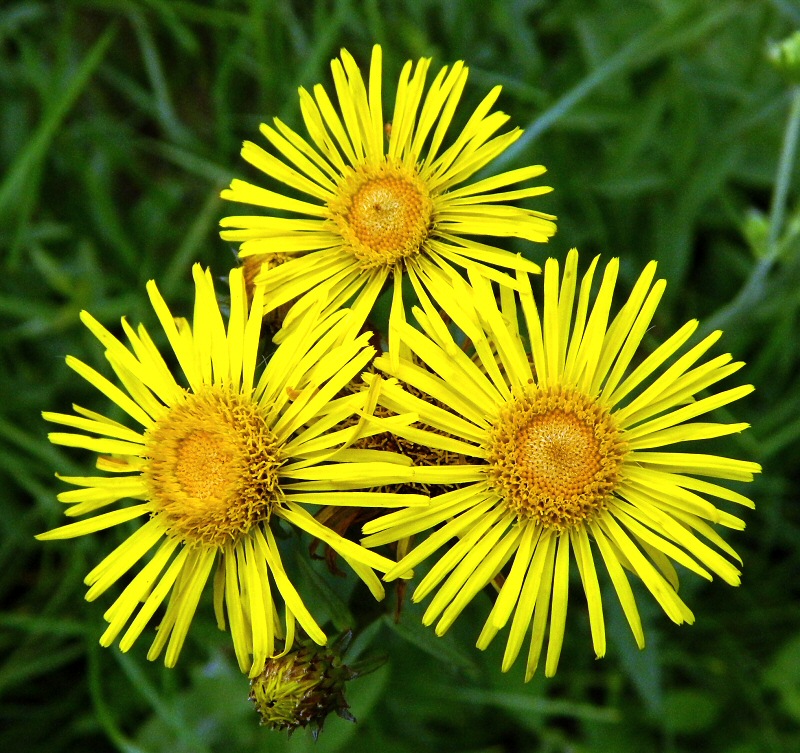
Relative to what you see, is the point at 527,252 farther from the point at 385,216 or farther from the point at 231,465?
the point at 231,465

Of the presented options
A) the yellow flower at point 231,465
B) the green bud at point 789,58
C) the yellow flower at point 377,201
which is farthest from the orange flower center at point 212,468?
the green bud at point 789,58

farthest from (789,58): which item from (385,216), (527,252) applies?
(385,216)

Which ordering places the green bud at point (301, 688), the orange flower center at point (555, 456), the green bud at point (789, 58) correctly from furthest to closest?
1. the green bud at point (789, 58)
2. the orange flower center at point (555, 456)
3. the green bud at point (301, 688)

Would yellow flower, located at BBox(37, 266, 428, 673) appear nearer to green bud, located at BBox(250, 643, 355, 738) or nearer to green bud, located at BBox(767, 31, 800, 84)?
green bud, located at BBox(250, 643, 355, 738)

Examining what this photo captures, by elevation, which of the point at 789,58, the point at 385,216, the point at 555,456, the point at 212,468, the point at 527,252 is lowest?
the point at 212,468

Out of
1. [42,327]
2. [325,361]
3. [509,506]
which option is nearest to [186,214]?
[42,327]

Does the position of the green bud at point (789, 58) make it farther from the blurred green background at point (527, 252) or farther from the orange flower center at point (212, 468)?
the orange flower center at point (212, 468)

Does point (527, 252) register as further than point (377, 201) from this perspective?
Yes

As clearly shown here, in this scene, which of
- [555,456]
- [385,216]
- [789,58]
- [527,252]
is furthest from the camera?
[527,252]
